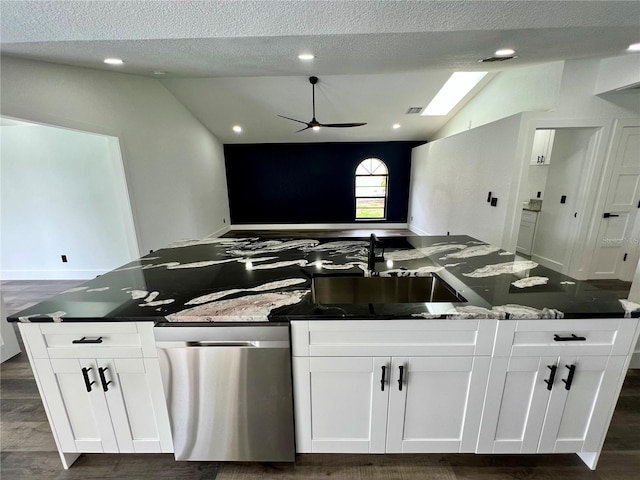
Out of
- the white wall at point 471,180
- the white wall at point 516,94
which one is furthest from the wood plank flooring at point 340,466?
the white wall at point 516,94

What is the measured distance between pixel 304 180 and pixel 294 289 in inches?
247

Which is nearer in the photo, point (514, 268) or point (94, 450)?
point (94, 450)

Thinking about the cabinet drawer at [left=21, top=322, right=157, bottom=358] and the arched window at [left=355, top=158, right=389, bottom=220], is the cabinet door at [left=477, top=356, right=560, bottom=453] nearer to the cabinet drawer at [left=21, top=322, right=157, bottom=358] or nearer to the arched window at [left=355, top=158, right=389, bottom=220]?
the cabinet drawer at [left=21, top=322, right=157, bottom=358]

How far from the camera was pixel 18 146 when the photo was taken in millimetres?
3502

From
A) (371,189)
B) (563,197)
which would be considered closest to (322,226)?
(371,189)

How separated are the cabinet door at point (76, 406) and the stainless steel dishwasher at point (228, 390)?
13.0 inches

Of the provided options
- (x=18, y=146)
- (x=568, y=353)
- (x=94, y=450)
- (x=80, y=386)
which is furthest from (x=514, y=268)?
(x=18, y=146)

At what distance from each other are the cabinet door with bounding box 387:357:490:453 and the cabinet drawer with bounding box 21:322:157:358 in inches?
43.8

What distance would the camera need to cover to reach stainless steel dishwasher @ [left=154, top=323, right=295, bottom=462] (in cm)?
111

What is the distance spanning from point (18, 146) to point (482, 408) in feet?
18.7

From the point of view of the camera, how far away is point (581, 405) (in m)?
1.21

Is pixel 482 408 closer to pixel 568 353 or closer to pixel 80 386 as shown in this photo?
pixel 568 353

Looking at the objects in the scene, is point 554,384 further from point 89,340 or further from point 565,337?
point 89,340

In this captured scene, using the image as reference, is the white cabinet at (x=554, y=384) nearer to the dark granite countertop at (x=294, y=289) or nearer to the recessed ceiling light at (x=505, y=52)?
the dark granite countertop at (x=294, y=289)
